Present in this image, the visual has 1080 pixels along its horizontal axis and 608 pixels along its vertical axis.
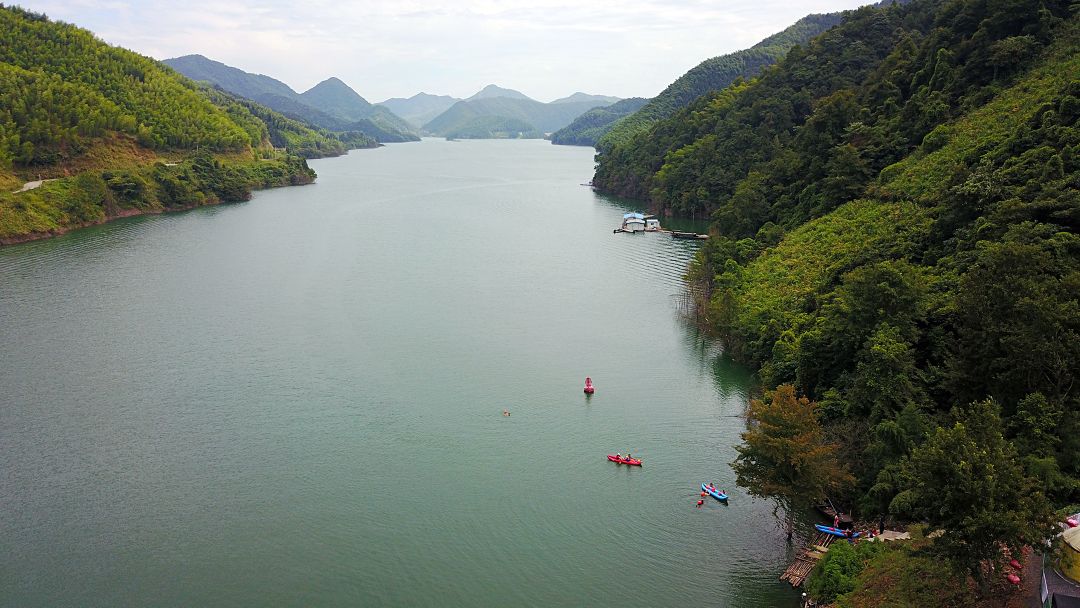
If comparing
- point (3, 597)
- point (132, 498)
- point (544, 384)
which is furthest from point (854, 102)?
point (3, 597)

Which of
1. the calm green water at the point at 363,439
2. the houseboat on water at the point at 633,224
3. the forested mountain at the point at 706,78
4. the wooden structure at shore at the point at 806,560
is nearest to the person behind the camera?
the wooden structure at shore at the point at 806,560

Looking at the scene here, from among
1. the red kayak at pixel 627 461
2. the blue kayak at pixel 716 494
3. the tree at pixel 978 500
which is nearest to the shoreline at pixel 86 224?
the red kayak at pixel 627 461

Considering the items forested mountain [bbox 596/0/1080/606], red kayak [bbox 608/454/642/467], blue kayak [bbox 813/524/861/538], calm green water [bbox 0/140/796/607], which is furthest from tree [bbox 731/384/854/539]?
red kayak [bbox 608/454/642/467]

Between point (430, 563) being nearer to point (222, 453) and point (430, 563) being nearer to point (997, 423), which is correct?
point (222, 453)

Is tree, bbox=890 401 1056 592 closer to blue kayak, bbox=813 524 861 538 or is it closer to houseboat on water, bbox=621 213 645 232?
blue kayak, bbox=813 524 861 538

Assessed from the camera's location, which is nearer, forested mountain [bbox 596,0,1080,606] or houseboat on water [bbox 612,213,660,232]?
forested mountain [bbox 596,0,1080,606]

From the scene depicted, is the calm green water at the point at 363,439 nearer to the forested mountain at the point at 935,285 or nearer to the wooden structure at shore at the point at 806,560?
the wooden structure at shore at the point at 806,560
